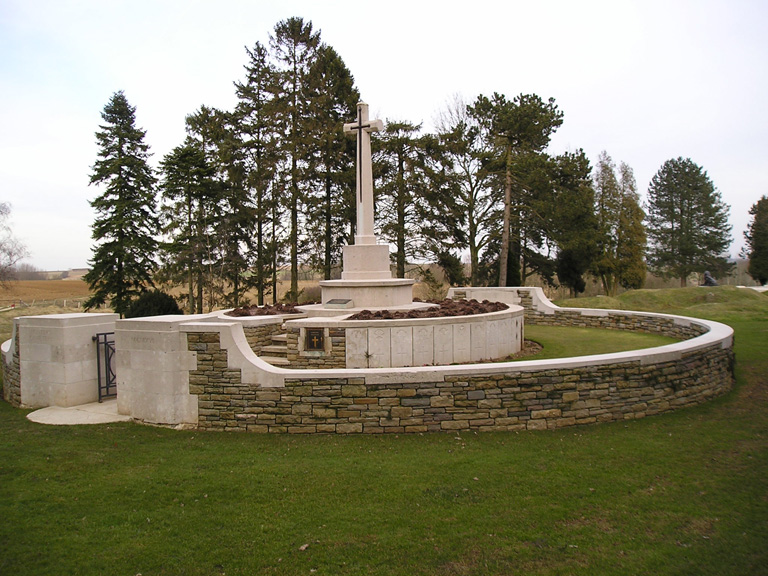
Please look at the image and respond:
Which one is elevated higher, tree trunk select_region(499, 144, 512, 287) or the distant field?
tree trunk select_region(499, 144, 512, 287)

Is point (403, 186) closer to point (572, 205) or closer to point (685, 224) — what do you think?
point (572, 205)

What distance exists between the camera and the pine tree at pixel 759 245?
33000 millimetres

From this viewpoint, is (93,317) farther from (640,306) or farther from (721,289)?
(721,289)

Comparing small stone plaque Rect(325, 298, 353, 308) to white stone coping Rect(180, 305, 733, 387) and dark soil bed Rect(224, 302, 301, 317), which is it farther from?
white stone coping Rect(180, 305, 733, 387)

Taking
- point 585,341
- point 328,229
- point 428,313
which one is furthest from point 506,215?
point 428,313

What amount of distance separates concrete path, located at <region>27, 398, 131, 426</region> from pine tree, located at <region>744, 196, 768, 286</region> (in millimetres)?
39668

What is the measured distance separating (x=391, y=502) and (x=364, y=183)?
31.8ft

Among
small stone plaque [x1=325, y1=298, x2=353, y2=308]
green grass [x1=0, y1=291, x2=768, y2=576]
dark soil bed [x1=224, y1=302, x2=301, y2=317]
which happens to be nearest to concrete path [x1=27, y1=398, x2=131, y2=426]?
green grass [x1=0, y1=291, x2=768, y2=576]

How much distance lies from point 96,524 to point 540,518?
3700mm

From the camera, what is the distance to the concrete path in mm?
6781

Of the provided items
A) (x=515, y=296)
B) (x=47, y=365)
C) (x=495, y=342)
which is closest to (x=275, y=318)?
(x=47, y=365)

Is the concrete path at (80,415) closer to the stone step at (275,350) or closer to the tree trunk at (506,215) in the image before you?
the stone step at (275,350)

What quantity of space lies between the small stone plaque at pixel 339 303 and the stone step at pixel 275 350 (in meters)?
1.94

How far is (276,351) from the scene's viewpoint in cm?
958
